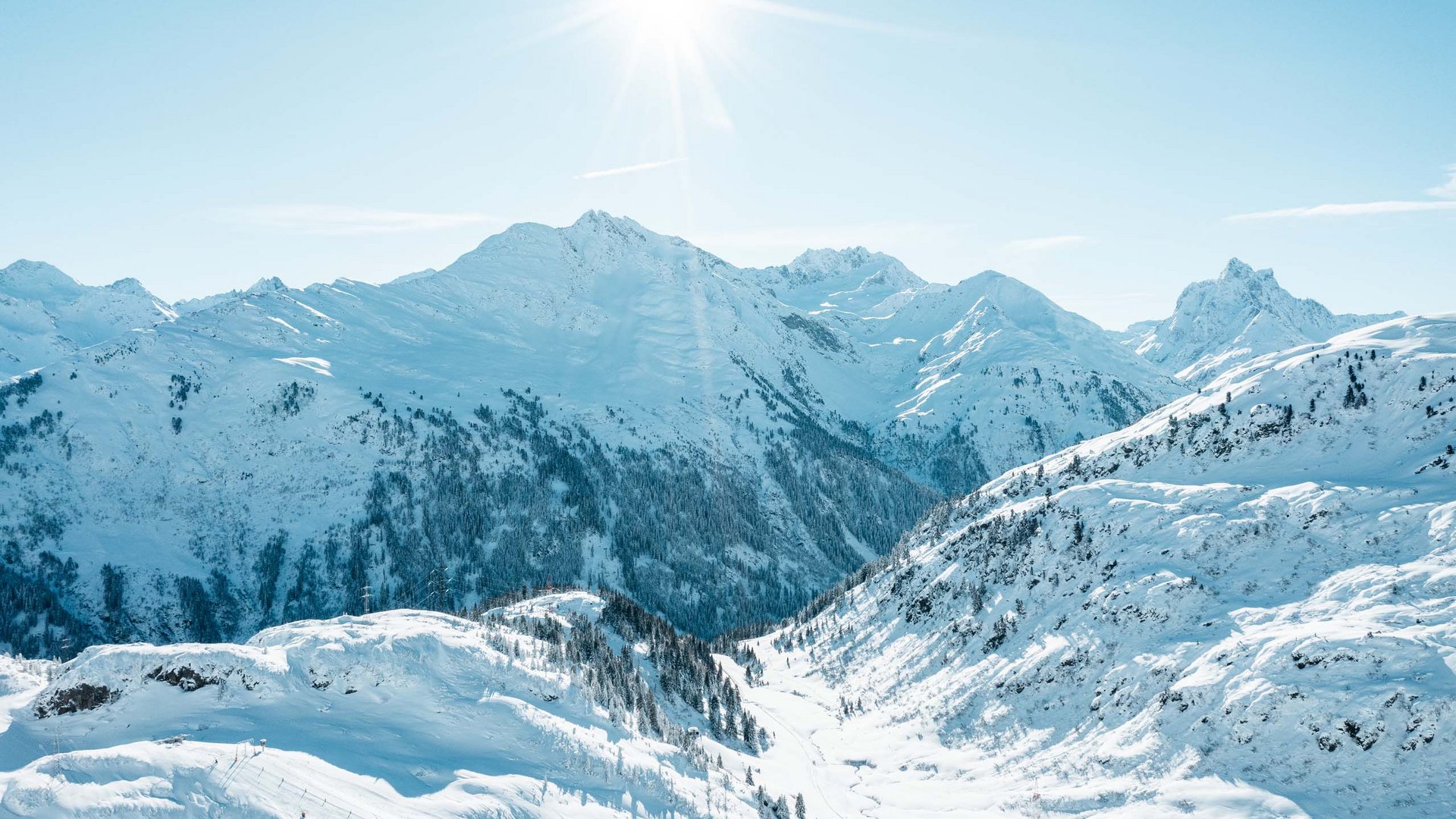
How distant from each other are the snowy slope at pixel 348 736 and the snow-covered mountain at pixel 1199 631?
21.1 metres

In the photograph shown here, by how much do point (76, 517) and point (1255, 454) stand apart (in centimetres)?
24271

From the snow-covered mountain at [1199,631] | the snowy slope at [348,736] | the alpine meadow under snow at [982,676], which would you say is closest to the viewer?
the snowy slope at [348,736]

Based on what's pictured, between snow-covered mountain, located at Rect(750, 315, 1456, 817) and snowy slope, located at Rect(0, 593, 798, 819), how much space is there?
69.3 ft

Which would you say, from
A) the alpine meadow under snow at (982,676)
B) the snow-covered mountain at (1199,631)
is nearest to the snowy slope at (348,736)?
the alpine meadow under snow at (982,676)

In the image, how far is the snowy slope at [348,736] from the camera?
3697 centimetres

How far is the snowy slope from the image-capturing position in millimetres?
36969

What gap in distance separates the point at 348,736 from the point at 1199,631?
75159 mm

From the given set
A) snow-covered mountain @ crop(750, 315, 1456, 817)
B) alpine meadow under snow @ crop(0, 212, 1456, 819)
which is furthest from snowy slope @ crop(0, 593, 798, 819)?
snow-covered mountain @ crop(750, 315, 1456, 817)

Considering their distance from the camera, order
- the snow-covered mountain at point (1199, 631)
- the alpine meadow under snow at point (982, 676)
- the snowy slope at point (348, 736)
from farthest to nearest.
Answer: the snow-covered mountain at point (1199, 631)
the alpine meadow under snow at point (982, 676)
the snowy slope at point (348, 736)

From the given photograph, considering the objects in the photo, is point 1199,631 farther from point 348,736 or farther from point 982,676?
point 348,736

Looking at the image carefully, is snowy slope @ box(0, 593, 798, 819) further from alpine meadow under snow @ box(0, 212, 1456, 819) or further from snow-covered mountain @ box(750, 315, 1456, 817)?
snow-covered mountain @ box(750, 315, 1456, 817)

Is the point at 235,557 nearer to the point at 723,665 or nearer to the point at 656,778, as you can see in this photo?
the point at 723,665

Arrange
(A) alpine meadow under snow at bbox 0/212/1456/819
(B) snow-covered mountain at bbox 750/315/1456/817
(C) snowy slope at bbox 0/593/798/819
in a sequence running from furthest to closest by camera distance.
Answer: (B) snow-covered mountain at bbox 750/315/1456/817
(A) alpine meadow under snow at bbox 0/212/1456/819
(C) snowy slope at bbox 0/593/798/819

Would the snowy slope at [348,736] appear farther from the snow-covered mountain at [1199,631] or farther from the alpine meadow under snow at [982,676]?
the snow-covered mountain at [1199,631]
